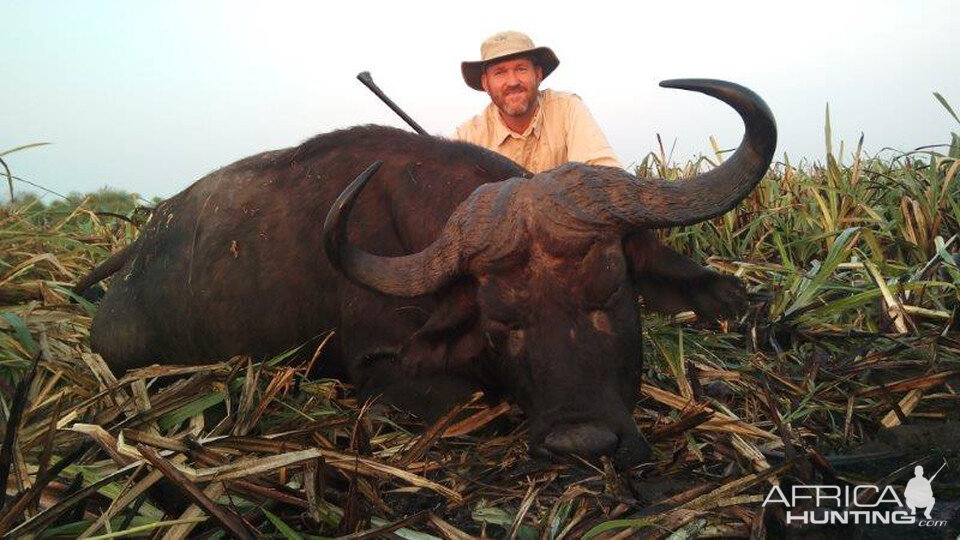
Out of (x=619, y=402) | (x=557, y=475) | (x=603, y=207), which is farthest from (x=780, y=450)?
(x=603, y=207)

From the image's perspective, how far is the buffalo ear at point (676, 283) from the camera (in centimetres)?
308

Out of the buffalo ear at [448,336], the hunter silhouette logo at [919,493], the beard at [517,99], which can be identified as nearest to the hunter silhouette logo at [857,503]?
the hunter silhouette logo at [919,493]

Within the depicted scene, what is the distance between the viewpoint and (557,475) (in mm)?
2646

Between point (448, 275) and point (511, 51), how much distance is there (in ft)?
11.8

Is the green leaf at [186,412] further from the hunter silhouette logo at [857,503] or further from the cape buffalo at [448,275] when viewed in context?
the hunter silhouette logo at [857,503]

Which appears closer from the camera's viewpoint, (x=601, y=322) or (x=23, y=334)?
(x=601, y=322)

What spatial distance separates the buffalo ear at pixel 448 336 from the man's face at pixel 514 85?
3.40 m

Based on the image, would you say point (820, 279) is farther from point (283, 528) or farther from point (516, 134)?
point (283, 528)

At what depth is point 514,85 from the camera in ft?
20.5

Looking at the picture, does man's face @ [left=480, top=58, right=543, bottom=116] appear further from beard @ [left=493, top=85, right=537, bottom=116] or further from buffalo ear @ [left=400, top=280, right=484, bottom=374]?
buffalo ear @ [left=400, top=280, right=484, bottom=374]

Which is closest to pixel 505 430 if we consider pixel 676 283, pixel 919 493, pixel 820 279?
pixel 676 283

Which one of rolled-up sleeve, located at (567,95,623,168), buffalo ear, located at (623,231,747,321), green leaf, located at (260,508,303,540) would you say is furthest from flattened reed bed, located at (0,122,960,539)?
rolled-up sleeve, located at (567,95,623,168)

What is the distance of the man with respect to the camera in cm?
620

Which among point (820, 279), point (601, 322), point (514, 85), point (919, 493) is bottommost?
point (919, 493)
